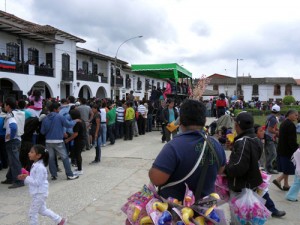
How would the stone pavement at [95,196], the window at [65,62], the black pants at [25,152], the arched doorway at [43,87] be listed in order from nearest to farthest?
1. the stone pavement at [95,196]
2. the black pants at [25,152]
3. the arched doorway at [43,87]
4. the window at [65,62]

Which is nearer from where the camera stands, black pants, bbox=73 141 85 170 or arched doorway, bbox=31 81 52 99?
black pants, bbox=73 141 85 170

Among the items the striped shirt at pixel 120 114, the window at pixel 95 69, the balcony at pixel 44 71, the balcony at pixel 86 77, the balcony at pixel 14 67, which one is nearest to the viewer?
the striped shirt at pixel 120 114

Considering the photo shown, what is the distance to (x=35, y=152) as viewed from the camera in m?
4.57

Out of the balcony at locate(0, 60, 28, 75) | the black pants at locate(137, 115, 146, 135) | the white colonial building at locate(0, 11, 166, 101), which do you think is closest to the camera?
the black pants at locate(137, 115, 146, 135)

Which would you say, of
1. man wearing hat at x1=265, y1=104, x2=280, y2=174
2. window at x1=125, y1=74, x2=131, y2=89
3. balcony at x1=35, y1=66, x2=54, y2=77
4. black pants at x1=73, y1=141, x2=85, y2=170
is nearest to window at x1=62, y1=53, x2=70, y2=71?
balcony at x1=35, y1=66, x2=54, y2=77

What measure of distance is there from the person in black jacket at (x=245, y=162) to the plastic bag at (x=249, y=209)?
0.11 metres

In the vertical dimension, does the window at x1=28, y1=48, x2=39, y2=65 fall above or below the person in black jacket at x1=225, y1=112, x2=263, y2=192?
above

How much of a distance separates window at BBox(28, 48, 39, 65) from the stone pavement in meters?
17.8

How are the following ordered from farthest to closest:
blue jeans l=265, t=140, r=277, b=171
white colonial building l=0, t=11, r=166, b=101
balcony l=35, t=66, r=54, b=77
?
balcony l=35, t=66, r=54, b=77, white colonial building l=0, t=11, r=166, b=101, blue jeans l=265, t=140, r=277, b=171

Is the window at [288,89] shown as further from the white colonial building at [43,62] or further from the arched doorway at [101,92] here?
the white colonial building at [43,62]

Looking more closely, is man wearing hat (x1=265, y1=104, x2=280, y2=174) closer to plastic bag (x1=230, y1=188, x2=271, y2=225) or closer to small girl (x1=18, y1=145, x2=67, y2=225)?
plastic bag (x1=230, y1=188, x2=271, y2=225)

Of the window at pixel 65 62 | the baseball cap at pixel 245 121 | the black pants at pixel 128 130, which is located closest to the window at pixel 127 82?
the window at pixel 65 62

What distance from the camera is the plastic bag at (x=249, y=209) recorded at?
3611 millimetres

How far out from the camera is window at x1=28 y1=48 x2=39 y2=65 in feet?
81.0
